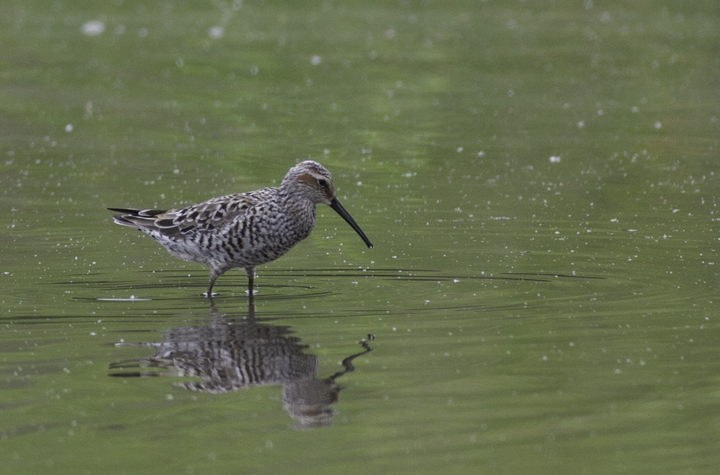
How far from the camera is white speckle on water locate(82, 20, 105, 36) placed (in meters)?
24.7

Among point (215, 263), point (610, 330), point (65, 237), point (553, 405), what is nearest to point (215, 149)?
point (65, 237)

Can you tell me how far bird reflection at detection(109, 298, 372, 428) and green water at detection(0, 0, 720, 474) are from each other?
4 cm

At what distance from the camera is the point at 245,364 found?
7223mm

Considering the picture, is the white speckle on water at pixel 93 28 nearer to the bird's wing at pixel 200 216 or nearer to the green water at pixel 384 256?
the green water at pixel 384 256

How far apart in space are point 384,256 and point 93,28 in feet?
54.8

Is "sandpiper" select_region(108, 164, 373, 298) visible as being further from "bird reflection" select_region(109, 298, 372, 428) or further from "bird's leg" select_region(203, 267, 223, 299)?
"bird reflection" select_region(109, 298, 372, 428)

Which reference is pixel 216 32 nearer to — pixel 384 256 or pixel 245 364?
pixel 384 256

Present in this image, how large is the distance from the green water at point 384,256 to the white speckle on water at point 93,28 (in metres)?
0.13

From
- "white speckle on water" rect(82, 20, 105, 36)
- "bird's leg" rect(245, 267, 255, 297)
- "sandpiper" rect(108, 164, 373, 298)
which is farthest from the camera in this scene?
"white speckle on water" rect(82, 20, 105, 36)

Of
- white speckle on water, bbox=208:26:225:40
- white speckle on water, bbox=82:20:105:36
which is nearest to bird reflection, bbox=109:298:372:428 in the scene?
white speckle on water, bbox=208:26:225:40

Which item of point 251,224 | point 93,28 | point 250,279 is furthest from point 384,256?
point 93,28

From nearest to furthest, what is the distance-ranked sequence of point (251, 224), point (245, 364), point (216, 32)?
point (245, 364), point (251, 224), point (216, 32)

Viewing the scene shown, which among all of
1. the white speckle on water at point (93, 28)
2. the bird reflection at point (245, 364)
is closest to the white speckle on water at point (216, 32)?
the white speckle on water at point (93, 28)

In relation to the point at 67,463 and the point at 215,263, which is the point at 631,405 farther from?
the point at 215,263
